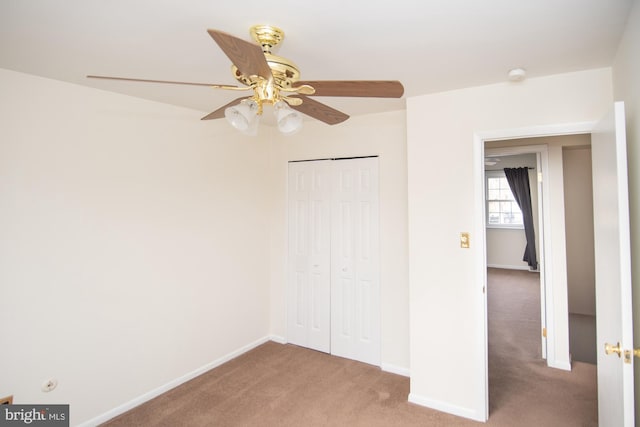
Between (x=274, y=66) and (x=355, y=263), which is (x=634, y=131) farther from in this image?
(x=355, y=263)

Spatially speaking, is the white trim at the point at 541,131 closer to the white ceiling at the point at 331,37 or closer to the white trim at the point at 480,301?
the white trim at the point at 480,301

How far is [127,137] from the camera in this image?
2660 millimetres

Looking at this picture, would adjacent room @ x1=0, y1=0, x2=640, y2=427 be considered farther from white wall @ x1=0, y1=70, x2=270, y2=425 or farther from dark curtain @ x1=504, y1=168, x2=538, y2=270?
dark curtain @ x1=504, y1=168, x2=538, y2=270

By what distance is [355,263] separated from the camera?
3486 millimetres

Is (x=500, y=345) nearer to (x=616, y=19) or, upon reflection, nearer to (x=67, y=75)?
(x=616, y=19)

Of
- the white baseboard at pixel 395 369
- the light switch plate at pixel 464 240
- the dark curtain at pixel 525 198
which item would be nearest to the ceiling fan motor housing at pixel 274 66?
the light switch plate at pixel 464 240

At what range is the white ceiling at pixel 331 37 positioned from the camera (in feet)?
4.83

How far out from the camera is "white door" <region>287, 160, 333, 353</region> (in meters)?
3.67

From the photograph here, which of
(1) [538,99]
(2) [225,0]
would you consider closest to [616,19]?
(1) [538,99]

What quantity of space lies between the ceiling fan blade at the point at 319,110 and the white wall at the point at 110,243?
1.62 meters

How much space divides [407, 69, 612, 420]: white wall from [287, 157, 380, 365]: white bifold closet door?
0.66m

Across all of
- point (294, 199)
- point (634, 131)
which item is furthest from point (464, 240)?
point (294, 199)

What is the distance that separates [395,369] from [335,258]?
1.19 metres

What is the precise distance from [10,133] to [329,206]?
254cm
